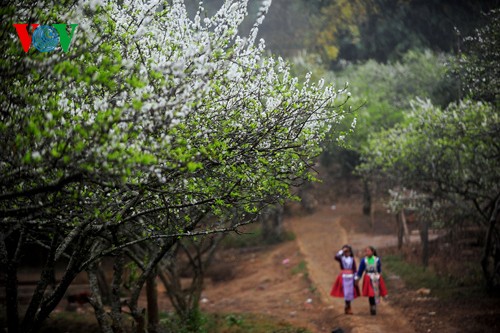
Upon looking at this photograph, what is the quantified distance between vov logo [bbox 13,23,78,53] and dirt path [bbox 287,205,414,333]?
11.6m

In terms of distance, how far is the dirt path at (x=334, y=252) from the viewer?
14.8 metres

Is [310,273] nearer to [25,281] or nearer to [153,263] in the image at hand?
[25,281]

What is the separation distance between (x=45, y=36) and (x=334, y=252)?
2525 centimetres

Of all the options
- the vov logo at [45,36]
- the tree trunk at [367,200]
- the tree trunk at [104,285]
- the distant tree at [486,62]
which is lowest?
the tree trunk at [104,285]

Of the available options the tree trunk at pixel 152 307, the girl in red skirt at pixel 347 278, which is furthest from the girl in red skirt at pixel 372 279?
the tree trunk at pixel 152 307

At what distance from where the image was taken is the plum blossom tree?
17.0 ft

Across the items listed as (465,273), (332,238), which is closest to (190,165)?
(465,273)

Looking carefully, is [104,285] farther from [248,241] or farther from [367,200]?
[367,200]

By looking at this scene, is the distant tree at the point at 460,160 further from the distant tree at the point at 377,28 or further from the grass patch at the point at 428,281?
the distant tree at the point at 377,28

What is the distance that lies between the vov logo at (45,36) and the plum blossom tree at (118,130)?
3.7 inches

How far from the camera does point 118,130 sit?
5.07 m

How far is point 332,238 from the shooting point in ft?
103

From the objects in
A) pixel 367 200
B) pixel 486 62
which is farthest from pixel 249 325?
pixel 367 200

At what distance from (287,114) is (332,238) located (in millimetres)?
24515
